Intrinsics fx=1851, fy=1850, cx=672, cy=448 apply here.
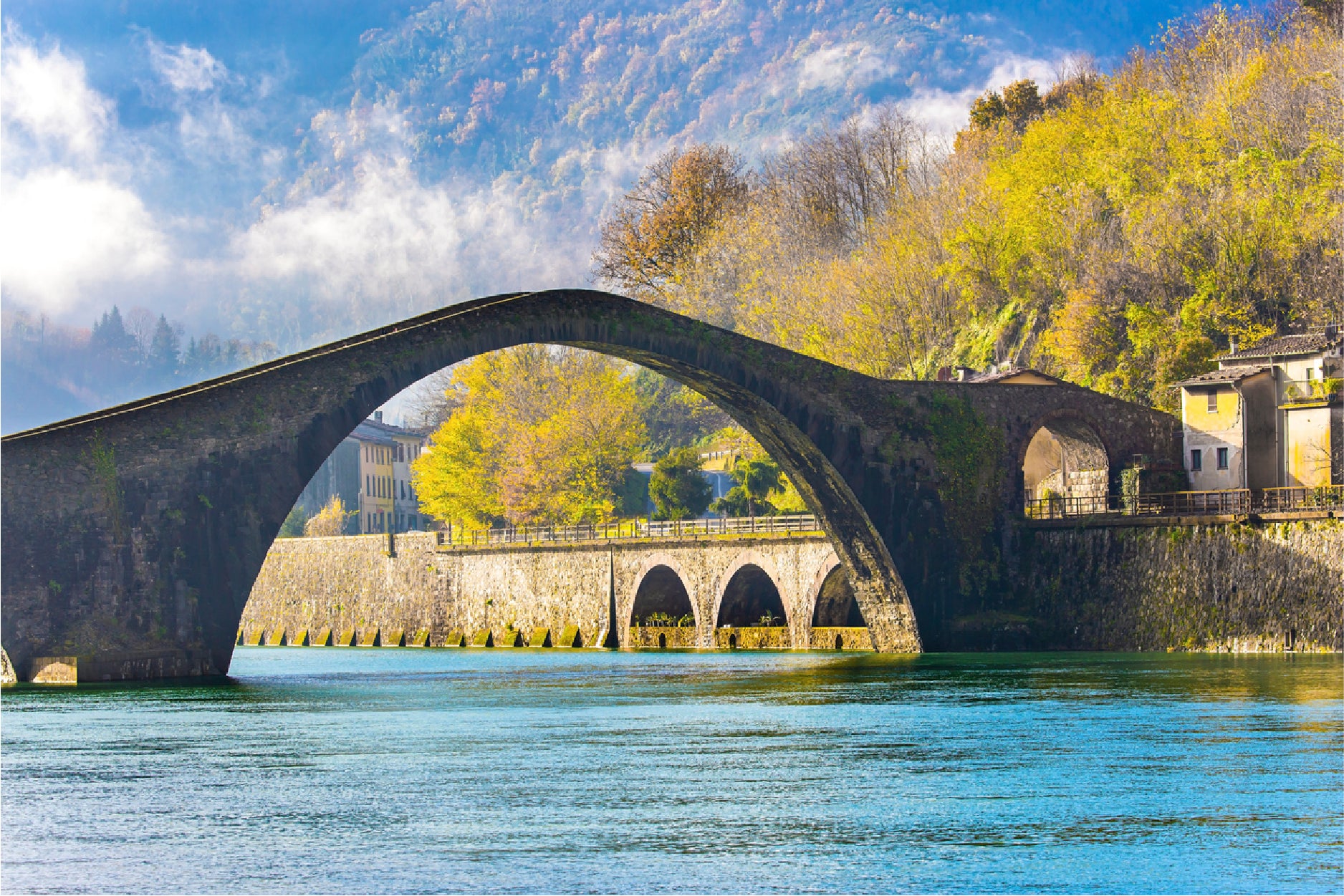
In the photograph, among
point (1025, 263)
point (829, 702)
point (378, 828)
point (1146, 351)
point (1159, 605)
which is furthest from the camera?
point (1025, 263)

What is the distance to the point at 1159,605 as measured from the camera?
45219 mm

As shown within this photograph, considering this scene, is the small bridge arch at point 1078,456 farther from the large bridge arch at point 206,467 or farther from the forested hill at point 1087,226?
the large bridge arch at point 206,467

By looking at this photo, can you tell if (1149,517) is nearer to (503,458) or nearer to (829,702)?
(829,702)

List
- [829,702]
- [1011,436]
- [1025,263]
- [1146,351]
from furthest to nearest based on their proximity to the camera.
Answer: [1025,263], [1146,351], [1011,436], [829,702]

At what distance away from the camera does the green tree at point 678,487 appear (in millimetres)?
70125

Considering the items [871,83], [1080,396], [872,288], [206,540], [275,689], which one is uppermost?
[871,83]

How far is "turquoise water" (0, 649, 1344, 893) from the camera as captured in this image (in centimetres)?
1727

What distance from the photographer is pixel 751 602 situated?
60.0 m

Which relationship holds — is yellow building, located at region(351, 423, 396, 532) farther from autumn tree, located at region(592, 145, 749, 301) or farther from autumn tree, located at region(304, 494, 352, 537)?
autumn tree, located at region(592, 145, 749, 301)

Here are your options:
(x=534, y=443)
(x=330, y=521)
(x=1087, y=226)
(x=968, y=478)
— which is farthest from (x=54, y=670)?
(x=330, y=521)

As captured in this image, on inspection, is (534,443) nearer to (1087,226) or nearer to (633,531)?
(633,531)

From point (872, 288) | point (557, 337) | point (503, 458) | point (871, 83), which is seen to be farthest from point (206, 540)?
point (871, 83)

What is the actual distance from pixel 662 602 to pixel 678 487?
7656mm

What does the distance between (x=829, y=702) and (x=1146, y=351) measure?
86.4 ft
